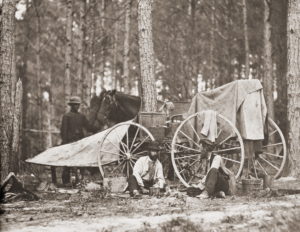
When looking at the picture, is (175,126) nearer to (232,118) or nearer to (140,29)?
(232,118)

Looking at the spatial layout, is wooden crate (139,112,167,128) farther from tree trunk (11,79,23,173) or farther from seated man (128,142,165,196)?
tree trunk (11,79,23,173)

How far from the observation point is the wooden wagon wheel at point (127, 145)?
1120 cm

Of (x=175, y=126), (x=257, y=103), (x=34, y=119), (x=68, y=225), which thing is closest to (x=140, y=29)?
(x=175, y=126)

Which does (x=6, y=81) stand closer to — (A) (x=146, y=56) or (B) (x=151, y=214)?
(A) (x=146, y=56)

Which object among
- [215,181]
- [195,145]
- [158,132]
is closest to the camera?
[215,181]

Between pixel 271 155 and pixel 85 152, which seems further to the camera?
pixel 271 155

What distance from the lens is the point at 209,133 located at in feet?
34.1

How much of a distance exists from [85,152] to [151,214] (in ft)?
15.7

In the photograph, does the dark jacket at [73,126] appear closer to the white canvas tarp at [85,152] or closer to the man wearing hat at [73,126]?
the man wearing hat at [73,126]

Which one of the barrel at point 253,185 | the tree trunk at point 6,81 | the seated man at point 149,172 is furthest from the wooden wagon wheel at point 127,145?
the barrel at point 253,185

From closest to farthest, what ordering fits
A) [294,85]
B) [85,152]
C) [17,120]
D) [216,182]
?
[216,182]
[294,85]
[85,152]
[17,120]

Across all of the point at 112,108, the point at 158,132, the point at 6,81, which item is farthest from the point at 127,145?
the point at 6,81

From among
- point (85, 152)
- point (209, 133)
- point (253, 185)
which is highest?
point (209, 133)

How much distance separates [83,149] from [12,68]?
242cm
